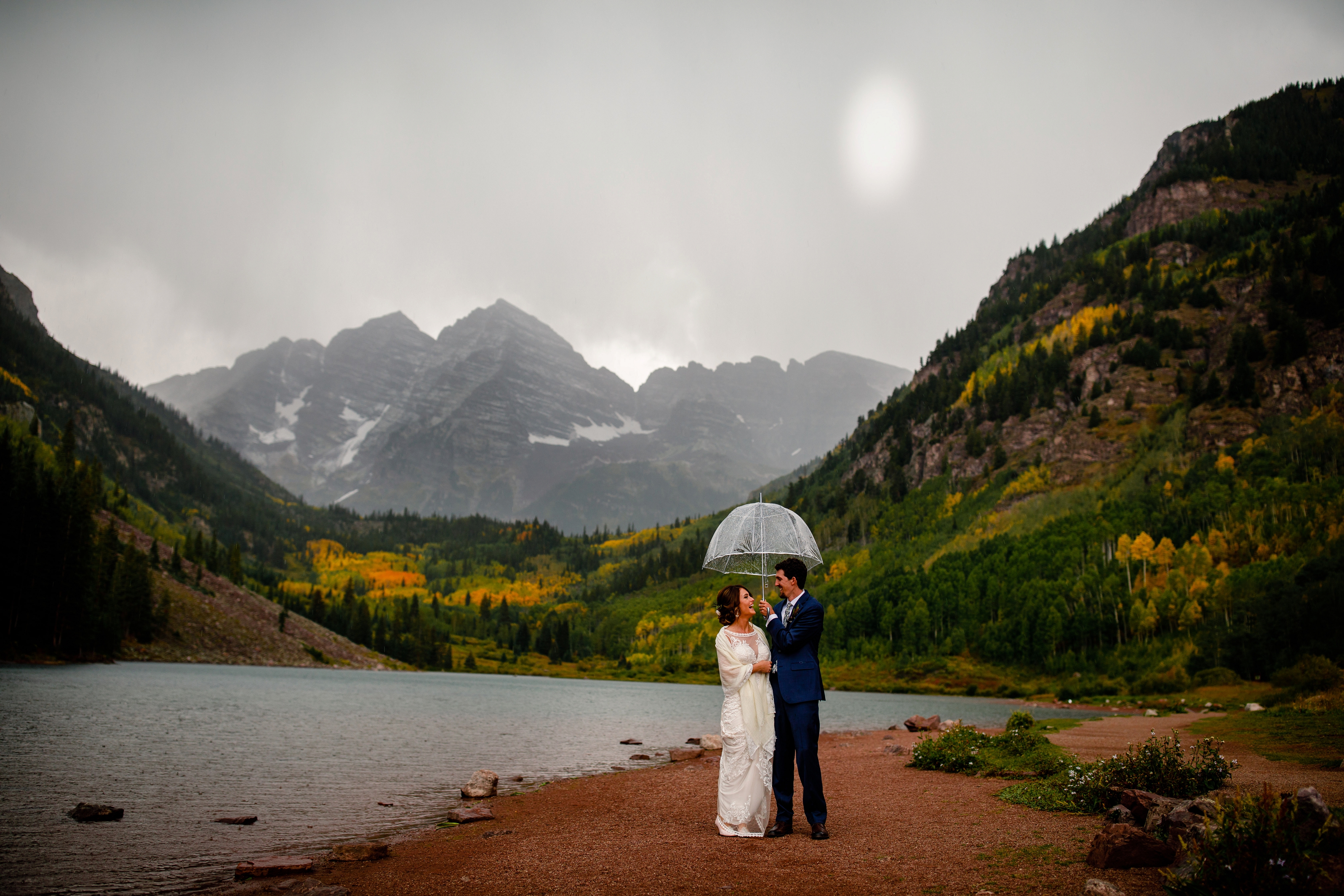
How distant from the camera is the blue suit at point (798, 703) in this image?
12.1 m

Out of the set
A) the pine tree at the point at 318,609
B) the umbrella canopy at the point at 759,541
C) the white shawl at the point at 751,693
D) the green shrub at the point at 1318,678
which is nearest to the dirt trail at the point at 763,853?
the white shawl at the point at 751,693

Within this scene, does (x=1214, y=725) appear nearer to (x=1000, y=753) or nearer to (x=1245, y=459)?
(x=1000, y=753)

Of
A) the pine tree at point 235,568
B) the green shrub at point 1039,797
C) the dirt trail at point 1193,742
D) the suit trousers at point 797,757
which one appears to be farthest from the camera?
the pine tree at point 235,568

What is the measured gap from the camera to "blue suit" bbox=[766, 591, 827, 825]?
12141 mm

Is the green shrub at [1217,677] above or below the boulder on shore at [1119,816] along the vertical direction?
below

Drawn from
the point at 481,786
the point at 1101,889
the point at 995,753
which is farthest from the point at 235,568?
the point at 1101,889

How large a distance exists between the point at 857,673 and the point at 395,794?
113 meters

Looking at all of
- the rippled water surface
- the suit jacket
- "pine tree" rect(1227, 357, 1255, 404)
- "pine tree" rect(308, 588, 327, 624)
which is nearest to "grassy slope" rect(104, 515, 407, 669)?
"pine tree" rect(308, 588, 327, 624)

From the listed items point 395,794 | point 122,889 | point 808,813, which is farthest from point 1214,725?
point 122,889

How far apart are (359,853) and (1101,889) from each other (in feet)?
40.6

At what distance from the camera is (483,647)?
182375 millimetres

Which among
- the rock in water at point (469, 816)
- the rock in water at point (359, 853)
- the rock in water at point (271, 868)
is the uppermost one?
the rock in water at point (271, 868)

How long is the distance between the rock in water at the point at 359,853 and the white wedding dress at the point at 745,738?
6.56 metres

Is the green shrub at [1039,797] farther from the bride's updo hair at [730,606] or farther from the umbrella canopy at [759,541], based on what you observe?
the bride's updo hair at [730,606]
